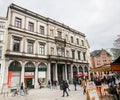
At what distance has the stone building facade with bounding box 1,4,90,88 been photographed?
23062 millimetres

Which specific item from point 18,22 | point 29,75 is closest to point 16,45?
point 18,22

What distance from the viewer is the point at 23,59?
79.2 ft

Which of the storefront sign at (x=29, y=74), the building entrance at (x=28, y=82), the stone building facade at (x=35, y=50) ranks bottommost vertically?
the building entrance at (x=28, y=82)

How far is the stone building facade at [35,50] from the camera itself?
23062mm

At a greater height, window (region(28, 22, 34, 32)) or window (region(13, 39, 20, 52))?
window (region(28, 22, 34, 32))

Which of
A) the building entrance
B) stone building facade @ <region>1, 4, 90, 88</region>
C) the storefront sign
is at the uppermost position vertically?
stone building facade @ <region>1, 4, 90, 88</region>

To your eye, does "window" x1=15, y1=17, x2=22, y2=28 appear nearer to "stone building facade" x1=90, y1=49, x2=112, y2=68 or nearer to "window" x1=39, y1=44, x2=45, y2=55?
"window" x1=39, y1=44, x2=45, y2=55

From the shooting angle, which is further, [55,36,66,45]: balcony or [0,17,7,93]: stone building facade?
[55,36,66,45]: balcony

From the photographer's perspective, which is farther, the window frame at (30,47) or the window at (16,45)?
the window frame at (30,47)

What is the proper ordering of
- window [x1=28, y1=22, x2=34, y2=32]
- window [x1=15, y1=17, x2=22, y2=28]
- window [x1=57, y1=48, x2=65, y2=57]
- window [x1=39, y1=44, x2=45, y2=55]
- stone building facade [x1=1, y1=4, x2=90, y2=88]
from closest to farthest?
stone building facade [x1=1, y1=4, x2=90, y2=88] < window [x1=15, y1=17, x2=22, y2=28] < window [x1=28, y1=22, x2=34, y2=32] < window [x1=39, y1=44, x2=45, y2=55] < window [x1=57, y1=48, x2=65, y2=57]

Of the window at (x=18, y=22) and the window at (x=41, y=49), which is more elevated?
the window at (x=18, y=22)

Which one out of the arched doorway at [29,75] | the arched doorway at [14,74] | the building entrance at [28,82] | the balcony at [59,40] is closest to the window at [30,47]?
the arched doorway at [29,75]

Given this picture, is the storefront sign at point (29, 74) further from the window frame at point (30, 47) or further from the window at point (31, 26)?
the window at point (31, 26)

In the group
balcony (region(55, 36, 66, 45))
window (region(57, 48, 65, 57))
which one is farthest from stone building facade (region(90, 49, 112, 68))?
balcony (region(55, 36, 66, 45))
